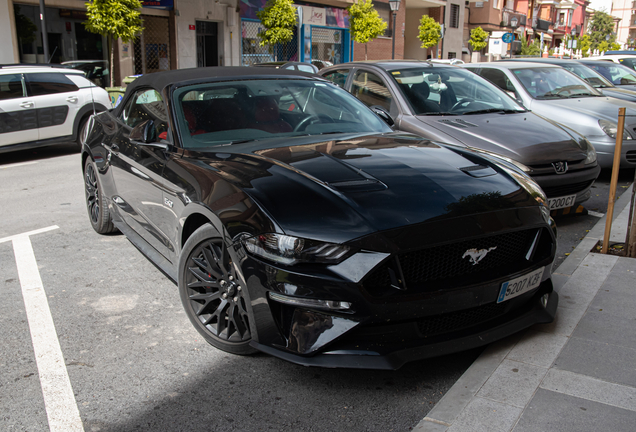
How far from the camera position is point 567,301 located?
147 inches

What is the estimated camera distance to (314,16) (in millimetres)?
30766

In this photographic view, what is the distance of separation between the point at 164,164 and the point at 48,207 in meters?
3.67

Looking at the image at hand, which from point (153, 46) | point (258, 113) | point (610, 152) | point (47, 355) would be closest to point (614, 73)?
point (610, 152)

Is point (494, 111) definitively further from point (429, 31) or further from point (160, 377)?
point (429, 31)

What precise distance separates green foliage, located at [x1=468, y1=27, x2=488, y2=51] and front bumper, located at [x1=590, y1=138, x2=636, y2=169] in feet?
137

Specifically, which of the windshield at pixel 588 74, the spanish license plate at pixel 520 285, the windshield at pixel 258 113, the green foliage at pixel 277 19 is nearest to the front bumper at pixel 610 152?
the windshield at pixel 588 74

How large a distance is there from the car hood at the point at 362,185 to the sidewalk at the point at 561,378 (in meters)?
0.79

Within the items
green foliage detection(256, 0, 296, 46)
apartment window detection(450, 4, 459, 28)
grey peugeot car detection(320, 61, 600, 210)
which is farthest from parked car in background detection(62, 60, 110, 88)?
apartment window detection(450, 4, 459, 28)

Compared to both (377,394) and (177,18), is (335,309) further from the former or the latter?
(177,18)

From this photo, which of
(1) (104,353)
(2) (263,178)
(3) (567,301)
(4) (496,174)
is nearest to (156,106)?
(2) (263,178)

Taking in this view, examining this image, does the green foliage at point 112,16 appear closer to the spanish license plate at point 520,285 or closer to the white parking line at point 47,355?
the white parking line at point 47,355

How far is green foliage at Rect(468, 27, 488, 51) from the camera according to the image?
46.8 meters

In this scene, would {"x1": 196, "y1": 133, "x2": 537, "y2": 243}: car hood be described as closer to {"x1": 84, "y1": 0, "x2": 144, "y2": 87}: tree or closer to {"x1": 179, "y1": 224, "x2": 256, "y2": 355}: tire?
{"x1": 179, "y1": 224, "x2": 256, "y2": 355}: tire

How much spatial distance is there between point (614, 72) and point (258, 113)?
38.1 ft
